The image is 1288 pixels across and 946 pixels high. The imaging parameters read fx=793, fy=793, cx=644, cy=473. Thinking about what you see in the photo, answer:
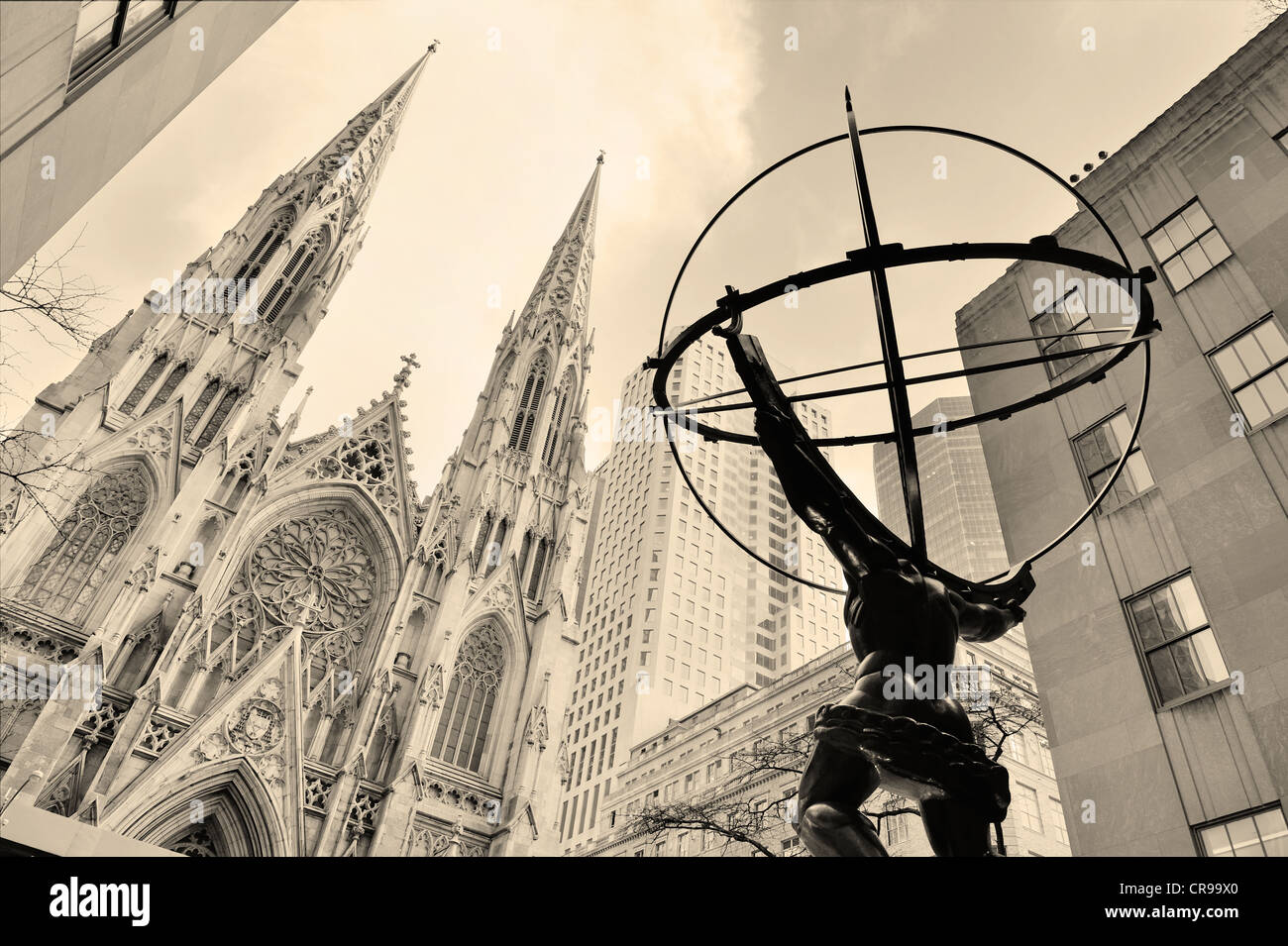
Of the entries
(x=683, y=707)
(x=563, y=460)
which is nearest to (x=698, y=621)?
(x=683, y=707)

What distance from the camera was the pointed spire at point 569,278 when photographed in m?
41.7

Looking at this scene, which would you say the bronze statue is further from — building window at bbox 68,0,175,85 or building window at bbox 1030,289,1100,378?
building window at bbox 1030,289,1100,378

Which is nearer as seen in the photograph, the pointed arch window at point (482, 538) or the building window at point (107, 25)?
the building window at point (107, 25)

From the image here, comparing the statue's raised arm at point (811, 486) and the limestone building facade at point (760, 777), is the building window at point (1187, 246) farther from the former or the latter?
the limestone building facade at point (760, 777)

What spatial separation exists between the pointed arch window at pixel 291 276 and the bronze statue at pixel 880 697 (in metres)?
32.7

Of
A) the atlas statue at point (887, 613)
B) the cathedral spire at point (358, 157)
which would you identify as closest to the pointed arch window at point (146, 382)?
the cathedral spire at point (358, 157)

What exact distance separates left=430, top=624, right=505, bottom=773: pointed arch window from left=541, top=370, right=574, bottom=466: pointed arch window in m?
9.18

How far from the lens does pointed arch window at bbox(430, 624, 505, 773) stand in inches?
1074

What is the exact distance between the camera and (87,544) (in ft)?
77.3

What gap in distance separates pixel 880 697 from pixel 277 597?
90.0ft

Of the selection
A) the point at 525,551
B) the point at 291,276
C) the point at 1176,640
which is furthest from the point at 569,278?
the point at 1176,640

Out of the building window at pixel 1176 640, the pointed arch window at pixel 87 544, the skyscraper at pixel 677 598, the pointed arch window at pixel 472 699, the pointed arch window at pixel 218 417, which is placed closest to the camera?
the building window at pixel 1176 640
